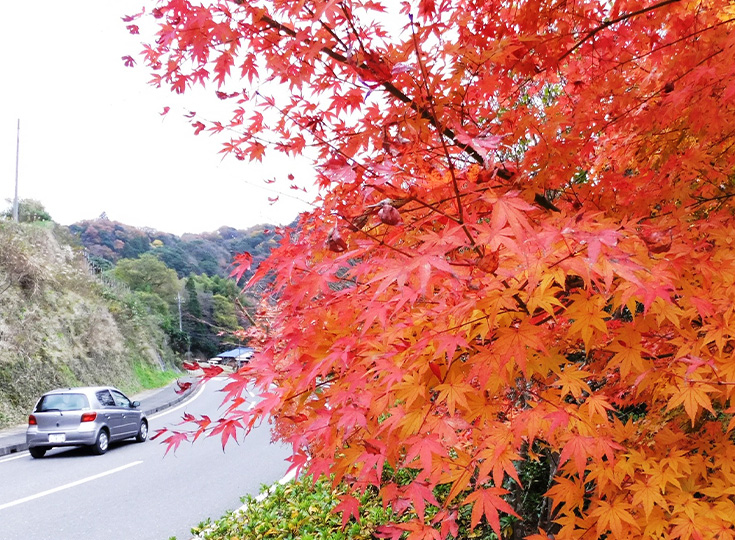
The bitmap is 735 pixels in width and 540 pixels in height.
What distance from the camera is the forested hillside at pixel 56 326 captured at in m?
13.2

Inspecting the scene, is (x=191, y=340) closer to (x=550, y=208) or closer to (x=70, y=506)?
(x=70, y=506)

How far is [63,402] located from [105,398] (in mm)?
831

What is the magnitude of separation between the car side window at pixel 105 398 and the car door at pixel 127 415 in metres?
0.17

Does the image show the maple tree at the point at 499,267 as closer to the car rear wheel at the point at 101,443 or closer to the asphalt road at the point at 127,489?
the asphalt road at the point at 127,489

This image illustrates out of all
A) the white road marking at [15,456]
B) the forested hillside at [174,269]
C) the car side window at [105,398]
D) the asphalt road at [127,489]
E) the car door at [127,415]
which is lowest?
the asphalt road at [127,489]

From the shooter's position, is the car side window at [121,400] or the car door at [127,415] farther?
the car side window at [121,400]

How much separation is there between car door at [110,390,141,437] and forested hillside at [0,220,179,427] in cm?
358

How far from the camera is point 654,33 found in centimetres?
260

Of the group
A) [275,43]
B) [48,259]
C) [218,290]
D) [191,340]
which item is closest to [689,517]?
[275,43]

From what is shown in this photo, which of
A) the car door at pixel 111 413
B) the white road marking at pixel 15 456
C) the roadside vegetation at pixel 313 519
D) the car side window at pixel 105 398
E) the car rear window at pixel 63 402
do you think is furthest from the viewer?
the car side window at pixel 105 398

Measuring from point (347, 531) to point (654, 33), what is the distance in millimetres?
4125

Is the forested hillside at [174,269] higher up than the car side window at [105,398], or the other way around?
the forested hillside at [174,269]

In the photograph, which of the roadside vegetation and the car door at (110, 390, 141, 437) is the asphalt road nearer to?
the car door at (110, 390, 141, 437)

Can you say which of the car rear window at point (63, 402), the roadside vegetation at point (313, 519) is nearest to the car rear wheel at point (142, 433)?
the car rear window at point (63, 402)
